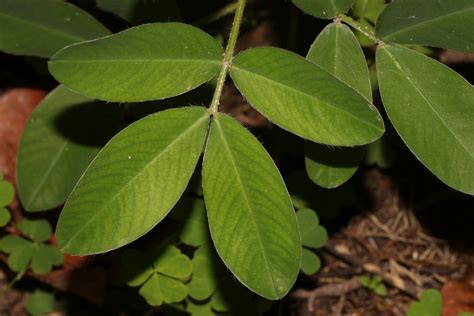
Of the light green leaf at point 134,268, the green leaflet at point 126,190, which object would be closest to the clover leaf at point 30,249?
the light green leaf at point 134,268

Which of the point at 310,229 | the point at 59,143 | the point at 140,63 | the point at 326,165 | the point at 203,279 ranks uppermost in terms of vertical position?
the point at 140,63

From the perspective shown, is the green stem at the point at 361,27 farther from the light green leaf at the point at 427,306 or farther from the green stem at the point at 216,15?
the light green leaf at the point at 427,306

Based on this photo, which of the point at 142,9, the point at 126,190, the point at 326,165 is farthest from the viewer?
the point at 142,9

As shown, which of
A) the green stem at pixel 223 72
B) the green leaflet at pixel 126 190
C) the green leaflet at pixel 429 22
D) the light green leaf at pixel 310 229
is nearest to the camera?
the green leaflet at pixel 126 190

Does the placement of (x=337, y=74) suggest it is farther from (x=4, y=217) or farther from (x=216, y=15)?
(x=4, y=217)

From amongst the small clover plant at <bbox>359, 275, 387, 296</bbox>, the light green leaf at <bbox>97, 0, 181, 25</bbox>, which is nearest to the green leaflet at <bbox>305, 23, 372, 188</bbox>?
the light green leaf at <bbox>97, 0, 181, 25</bbox>

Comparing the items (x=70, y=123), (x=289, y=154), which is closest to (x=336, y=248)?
(x=289, y=154)

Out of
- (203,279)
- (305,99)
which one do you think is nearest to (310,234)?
(203,279)
